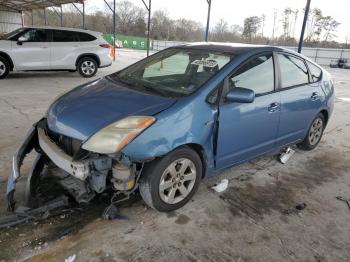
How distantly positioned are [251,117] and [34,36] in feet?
29.5

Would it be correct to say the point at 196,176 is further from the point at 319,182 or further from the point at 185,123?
the point at 319,182

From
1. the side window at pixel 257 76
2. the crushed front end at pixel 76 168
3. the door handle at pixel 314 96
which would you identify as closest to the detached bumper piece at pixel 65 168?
the crushed front end at pixel 76 168

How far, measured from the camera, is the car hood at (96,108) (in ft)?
9.02

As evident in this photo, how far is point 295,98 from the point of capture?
13.3 ft

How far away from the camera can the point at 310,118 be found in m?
4.54

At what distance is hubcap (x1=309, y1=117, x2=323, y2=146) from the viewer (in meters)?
4.86

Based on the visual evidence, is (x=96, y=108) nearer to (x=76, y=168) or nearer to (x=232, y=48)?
(x=76, y=168)

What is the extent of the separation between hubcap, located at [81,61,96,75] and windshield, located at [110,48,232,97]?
776cm

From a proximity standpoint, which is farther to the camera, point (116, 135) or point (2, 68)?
point (2, 68)

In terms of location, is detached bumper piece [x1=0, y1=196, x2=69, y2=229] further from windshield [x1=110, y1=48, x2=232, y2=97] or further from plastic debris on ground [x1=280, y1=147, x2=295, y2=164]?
A: plastic debris on ground [x1=280, y1=147, x2=295, y2=164]

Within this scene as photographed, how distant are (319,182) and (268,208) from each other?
1.13 metres

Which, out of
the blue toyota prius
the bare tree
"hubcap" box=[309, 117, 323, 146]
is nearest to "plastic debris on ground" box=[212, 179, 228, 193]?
the blue toyota prius

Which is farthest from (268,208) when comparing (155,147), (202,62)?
(202,62)

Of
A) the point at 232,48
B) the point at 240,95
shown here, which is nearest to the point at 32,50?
the point at 232,48
